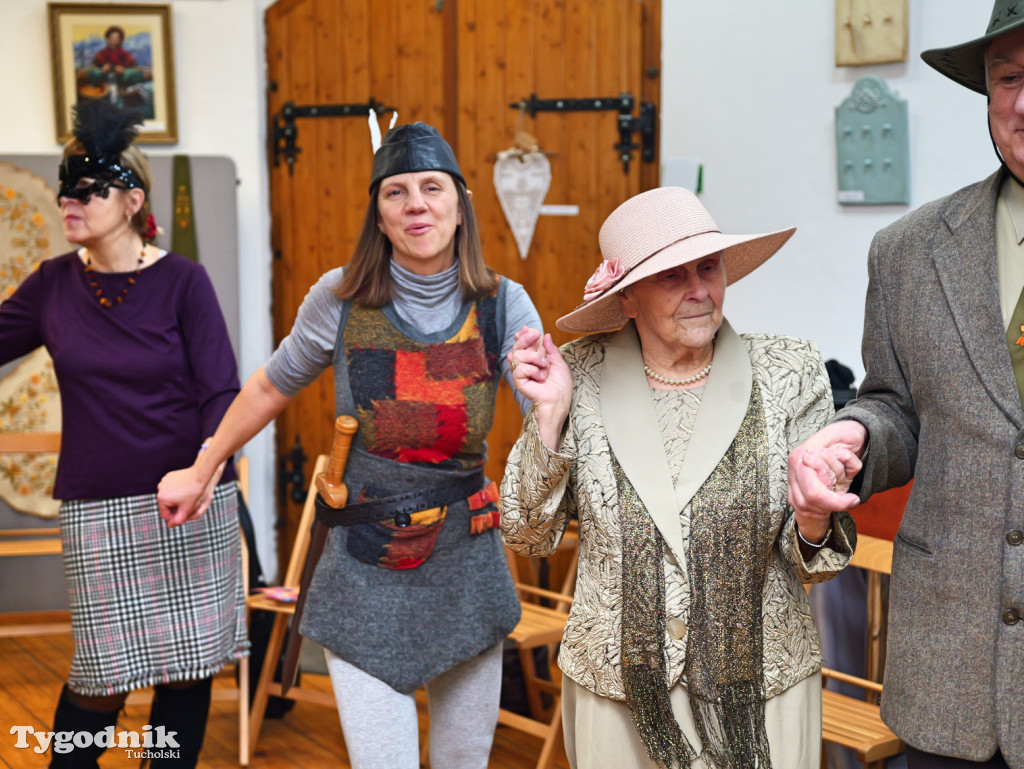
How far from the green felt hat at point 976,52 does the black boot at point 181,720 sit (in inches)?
95.4

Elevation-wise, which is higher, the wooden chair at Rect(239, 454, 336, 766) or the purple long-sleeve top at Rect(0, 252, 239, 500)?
the purple long-sleeve top at Rect(0, 252, 239, 500)

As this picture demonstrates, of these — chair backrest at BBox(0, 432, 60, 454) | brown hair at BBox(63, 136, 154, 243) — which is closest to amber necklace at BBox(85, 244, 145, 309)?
brown hair at BBox(63, 136, 154, 243)

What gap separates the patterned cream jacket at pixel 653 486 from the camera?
1.77 m

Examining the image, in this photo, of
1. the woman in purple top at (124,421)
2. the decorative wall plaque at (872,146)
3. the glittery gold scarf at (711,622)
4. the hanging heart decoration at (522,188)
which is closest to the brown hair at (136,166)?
the woman in purple top at (124,421)

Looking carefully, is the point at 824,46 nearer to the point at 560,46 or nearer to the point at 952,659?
the point at 560,46

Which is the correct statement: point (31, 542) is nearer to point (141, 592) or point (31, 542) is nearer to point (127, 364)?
point (141, 592)

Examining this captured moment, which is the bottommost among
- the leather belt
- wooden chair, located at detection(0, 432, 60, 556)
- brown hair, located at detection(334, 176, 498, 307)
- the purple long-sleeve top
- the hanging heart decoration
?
wooden chair, located at detection(0, 432, 60, 556)

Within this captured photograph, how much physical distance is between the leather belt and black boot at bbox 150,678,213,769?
974mm

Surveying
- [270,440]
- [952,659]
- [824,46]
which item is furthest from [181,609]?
[824,46]

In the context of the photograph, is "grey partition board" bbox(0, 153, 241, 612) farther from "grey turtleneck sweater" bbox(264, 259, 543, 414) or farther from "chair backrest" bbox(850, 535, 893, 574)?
"chair backrest" bbox(850, 535, 893, 574)

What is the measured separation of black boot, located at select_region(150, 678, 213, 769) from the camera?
2.94 m

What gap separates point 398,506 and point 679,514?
2.46 feet

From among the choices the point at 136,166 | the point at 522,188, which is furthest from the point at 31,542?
the point at 522,188

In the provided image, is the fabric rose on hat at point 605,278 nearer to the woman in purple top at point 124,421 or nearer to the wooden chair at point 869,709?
the wooden chair at point 869,709
